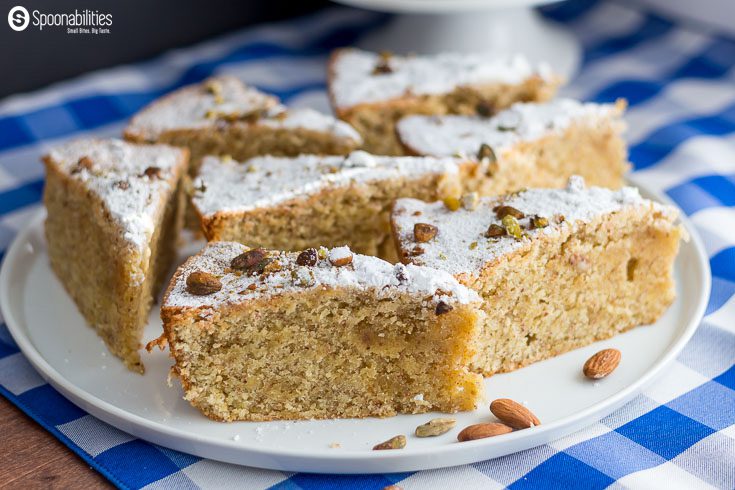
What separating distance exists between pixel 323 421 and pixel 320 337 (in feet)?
0.90

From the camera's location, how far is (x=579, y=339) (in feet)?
10.7

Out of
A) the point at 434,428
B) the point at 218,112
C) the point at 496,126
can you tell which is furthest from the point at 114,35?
the point at 434,428

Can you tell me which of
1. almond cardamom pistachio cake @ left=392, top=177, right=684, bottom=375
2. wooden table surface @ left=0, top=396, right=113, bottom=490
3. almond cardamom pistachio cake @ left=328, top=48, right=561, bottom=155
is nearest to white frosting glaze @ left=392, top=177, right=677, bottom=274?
almond cardamom pistachio cake @ left=392, top=177, right=684, bottom=375

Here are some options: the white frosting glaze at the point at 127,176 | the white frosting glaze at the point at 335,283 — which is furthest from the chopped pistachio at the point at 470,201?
the white frosting glaze at the point at 127,176

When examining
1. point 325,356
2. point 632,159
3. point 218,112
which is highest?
point 218,112

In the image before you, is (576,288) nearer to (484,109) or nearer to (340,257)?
(340,257)

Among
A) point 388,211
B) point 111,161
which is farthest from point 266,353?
point 111,161

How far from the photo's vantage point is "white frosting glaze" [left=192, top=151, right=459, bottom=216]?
11.4ft

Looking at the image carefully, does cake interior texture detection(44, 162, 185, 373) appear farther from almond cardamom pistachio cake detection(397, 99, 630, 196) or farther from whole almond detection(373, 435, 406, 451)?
almond cardamom pistachio cake detection(397, 99, 630, 196)

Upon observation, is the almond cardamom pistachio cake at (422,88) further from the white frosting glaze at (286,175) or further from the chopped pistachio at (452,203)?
the chopped pistachio at (452,203)

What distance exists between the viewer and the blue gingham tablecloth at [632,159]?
2.65 metres

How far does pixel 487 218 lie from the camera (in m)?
3.21

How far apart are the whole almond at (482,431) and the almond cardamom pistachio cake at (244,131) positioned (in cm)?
160

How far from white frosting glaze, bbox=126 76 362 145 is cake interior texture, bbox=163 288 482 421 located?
4.29 ft
